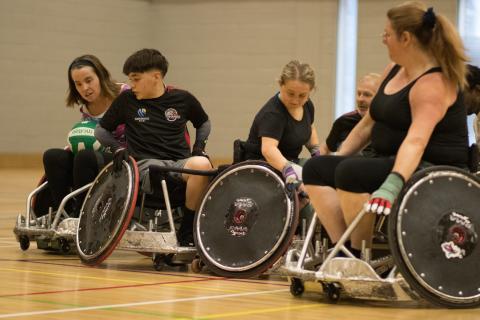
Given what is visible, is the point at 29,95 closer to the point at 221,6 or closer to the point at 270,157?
the point at 221,6

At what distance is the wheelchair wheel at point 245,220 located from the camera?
14.1 feet

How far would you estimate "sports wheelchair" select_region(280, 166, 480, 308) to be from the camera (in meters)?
3.50

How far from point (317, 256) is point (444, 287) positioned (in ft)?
1.92

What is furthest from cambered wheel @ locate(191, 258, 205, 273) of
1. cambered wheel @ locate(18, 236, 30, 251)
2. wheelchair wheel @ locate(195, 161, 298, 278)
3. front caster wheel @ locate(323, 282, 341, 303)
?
cambered wheel @ locate(18, 236, 30, 251)

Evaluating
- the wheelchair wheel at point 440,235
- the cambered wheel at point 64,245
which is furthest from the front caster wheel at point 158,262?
the wheelchair wheel at point 440,235

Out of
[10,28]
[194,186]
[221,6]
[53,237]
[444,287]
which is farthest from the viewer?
[221,6]

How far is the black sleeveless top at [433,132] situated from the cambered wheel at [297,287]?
602mm

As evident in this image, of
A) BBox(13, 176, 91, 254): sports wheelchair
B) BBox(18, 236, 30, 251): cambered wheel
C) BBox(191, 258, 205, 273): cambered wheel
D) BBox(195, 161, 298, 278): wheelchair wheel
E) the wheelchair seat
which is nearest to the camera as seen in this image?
BBox(195, 161, 298, 278): wheelchair wheel

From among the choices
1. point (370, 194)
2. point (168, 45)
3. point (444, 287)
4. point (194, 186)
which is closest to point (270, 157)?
point (194, 186)

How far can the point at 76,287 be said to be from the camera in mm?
4035

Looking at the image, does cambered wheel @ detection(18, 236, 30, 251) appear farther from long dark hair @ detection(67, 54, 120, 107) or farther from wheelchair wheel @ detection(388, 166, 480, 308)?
wheelchair wheel @ detection(388, 166, 480, 308)

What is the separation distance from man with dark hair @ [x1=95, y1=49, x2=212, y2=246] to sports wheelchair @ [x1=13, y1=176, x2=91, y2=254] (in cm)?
37

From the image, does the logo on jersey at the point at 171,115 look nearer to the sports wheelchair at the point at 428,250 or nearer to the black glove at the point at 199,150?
the black glove at the point at 199,150

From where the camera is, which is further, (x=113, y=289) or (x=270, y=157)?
(x=270, y=157)
